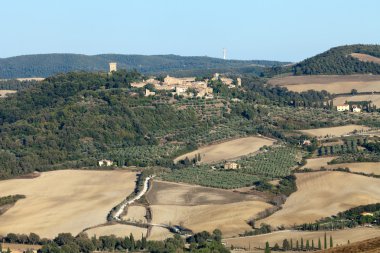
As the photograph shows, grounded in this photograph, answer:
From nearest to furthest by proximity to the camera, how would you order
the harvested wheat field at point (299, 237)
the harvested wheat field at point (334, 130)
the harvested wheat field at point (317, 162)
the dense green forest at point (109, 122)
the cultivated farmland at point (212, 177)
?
1. the harvested wheat field at point (299, 237)
2. the cultivated farmland at point (212, 177)
3. the harvested wheat field at point (317, 162)
4. the dense green forest at point (109, 122)
5. the harvested wheat field at point (334, 130)

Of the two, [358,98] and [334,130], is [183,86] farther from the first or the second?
[334,130]

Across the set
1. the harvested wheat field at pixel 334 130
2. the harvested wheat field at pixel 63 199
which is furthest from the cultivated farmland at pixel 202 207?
the harvested wheat field at pixel 334 130

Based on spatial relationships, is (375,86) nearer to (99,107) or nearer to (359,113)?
(359,113)

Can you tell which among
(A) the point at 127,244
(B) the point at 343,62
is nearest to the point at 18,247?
(A) the point at 127,244

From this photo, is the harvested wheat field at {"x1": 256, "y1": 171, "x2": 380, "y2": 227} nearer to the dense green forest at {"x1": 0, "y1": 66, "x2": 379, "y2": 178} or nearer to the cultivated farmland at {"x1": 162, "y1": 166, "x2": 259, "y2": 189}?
the cultivated farmland at {"x1": 162, "y1": 166, "x2": 259, "y2": 189}

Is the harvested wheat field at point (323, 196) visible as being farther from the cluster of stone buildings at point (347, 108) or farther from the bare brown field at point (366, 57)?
the bare brown field at point (366, 57)

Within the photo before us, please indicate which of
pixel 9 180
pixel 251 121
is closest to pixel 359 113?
pixel 251 121

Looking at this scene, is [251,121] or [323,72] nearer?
[251,121]

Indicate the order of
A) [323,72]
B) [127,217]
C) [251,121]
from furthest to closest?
1. [323,72]
2. [251,121]
3. [127,217]
